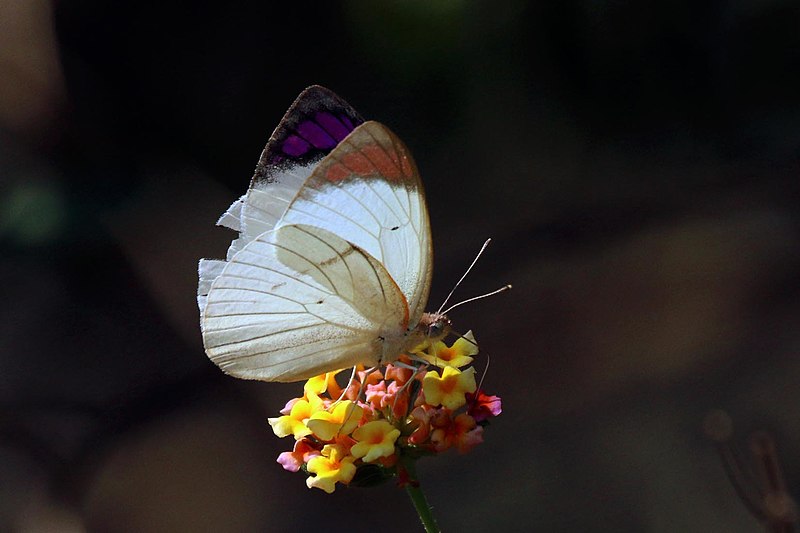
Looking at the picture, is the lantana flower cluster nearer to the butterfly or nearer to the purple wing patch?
the butterfly

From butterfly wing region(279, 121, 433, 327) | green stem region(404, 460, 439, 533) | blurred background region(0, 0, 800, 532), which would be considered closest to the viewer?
green stem region(404, 460, 439, 533)

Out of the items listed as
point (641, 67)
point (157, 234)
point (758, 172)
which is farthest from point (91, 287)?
point (758, 172)

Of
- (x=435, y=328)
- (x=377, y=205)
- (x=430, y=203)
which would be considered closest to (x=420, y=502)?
(x=435, y=328)

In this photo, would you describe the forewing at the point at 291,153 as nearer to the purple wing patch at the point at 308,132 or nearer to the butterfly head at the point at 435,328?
the purple wing patch at the point at 308,132

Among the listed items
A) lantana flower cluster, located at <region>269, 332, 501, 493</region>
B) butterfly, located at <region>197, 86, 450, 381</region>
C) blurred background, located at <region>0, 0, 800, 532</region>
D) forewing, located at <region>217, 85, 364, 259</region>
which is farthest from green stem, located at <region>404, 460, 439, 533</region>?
blurred background, located at <region>0, 0, 800, 532</region>

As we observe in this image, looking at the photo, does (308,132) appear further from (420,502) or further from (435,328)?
(420,502)

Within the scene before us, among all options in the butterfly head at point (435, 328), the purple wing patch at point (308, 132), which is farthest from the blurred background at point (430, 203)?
the purple wing patch at point (308, 132)
